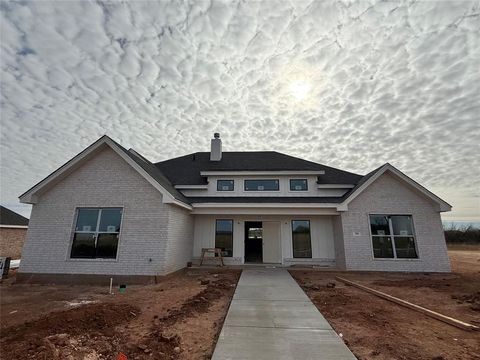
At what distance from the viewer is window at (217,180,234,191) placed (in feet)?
48.3

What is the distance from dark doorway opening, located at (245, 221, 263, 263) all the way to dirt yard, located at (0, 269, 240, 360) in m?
6.06

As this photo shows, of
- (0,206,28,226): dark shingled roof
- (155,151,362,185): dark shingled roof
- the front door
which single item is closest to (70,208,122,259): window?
(155,151,362,185): dark shingled roof

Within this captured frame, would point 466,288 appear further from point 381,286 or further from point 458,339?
point 458,339

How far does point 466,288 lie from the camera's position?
8312mm

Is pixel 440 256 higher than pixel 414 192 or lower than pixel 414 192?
lower

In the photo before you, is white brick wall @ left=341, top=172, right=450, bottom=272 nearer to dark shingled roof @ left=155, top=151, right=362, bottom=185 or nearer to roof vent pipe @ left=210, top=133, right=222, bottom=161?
dark shingled roof @ left=155, top=151, right=362, bottom=185

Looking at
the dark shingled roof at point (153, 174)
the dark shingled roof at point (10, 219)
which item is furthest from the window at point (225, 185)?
the dark shingled roof at point (10, 219)

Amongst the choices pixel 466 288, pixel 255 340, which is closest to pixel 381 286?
pixel 466 288

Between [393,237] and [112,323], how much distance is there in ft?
39.3

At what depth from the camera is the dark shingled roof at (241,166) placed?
48.6 feet

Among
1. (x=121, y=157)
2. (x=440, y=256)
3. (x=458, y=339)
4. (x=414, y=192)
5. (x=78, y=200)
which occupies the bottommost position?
(x=458, y=339)

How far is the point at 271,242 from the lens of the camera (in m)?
13.5

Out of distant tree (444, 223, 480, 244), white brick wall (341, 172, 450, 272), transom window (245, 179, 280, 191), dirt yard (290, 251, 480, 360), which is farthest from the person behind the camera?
distant tree (444, 223, 480, 244)

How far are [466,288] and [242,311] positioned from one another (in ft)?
27.1
